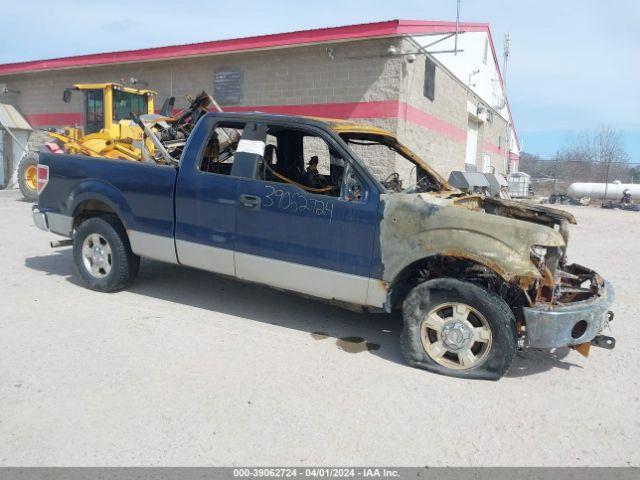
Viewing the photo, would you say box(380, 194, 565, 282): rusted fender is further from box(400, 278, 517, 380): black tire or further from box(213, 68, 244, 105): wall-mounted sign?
box(213, 68, 244, 105): wall-mounted sign

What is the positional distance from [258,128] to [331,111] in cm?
1044

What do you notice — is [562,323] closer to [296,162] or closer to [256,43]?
[296,162]

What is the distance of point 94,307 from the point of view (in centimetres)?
531

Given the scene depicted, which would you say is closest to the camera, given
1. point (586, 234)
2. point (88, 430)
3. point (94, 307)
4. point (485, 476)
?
point (485, 476)

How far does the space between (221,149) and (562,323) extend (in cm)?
374

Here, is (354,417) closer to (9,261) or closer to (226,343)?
(226,343)

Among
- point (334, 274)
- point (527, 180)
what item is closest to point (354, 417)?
point (334, 274)

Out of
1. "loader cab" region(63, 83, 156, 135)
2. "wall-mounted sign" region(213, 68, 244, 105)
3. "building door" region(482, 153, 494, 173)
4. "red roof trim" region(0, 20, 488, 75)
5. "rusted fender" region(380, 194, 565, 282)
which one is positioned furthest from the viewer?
"building door" region(482, 153, 494, 173)

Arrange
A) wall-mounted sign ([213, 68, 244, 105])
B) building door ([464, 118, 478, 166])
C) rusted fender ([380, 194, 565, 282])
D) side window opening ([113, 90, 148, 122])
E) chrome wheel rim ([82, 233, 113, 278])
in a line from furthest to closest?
building door ([464, 118, 478, 166]) < wall-mounted sign ([213, 68, 244, 105]) < side window opening ([113, 90, 148, 122]) < chrome wheel rim ([82, 233, 113, 278]) < rusted fender ([380, 194, 565, 282])

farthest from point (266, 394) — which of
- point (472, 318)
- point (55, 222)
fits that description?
point (55, 222)

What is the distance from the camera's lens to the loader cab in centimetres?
1441

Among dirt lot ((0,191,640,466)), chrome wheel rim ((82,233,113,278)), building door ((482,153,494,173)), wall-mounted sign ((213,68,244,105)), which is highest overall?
wall-mounted sign ((213,68,244,105))

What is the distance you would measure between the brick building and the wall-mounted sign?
0.03 metres

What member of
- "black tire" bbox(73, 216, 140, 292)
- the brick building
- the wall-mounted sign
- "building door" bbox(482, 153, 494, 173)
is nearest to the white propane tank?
"building door" bbox(482, 153, 494, 173)
